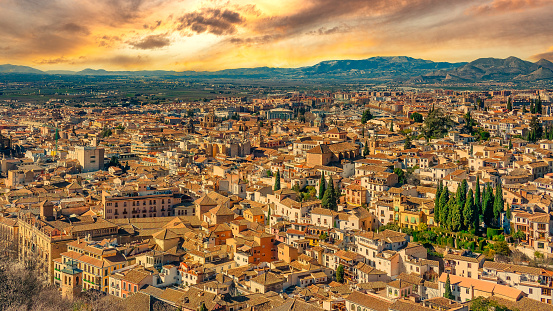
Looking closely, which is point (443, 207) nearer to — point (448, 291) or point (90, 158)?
point (448, 291)

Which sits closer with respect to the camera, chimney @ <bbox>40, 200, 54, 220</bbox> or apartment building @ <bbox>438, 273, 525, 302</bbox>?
apartment building @ <bbox>438, 273, 525, 302</bbox>

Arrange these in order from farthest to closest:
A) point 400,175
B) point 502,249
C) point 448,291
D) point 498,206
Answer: point 400,175 < point 498,206 < point 502,249 < point 448,291

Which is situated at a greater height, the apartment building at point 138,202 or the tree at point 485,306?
the apartment building at point 138,202

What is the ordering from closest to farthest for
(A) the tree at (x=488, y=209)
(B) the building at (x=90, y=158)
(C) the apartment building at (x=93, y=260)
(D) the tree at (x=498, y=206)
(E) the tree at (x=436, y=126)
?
(C) the apartment building at (x=93, y=260) < (D) the tree at (x=498, y=206) < (A) the tree at (x=488, y=209) < (E) the tree at (x=436, y=126) < (B) the building at (x=90, y=158)

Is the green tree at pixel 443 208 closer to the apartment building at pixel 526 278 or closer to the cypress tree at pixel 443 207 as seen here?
the cypress tree at pixel 443 207

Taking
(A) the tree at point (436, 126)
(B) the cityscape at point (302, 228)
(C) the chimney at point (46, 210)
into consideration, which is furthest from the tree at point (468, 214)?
(C) the chimney at point (46, 210)

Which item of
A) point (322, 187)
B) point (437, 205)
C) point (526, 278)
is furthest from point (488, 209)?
point (322, 187)

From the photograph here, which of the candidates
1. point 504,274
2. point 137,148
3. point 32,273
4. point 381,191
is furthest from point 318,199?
point 137,148

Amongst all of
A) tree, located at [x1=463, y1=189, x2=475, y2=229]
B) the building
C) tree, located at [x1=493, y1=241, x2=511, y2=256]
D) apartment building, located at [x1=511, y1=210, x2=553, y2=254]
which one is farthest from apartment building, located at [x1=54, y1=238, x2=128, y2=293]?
the building

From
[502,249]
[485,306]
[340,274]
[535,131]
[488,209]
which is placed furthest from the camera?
[535,131]

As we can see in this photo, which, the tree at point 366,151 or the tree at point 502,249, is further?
the tree at point 366,151

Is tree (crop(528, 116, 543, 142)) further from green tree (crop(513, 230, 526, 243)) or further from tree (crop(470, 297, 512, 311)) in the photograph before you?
tree (crop(470, 297, 512, 311))
